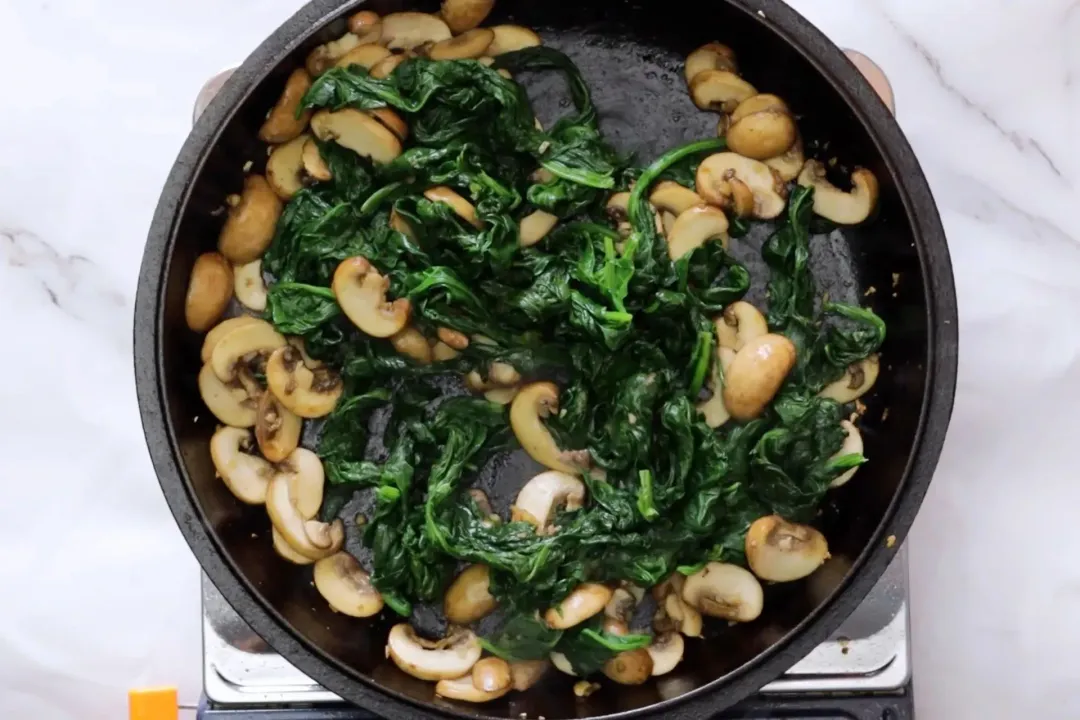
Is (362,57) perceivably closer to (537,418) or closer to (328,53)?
(328,53)

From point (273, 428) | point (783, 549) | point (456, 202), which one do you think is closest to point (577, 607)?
point (783, 549)

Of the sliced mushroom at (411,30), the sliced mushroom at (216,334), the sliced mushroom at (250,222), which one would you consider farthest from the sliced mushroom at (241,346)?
the sliced mushroom at (411,30)

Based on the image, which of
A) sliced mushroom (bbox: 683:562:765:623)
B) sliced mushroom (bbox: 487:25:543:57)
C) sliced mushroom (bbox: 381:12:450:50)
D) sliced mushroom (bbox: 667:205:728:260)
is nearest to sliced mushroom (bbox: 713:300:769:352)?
sliced mushroom (bbox: 667:205:728:260)

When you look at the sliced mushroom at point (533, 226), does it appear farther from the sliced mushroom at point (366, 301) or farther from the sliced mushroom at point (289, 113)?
the sliced mushroom at point (289, 113)

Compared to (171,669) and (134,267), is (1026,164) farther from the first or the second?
(171,669)

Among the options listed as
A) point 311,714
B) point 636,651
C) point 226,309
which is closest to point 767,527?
point 636,651
